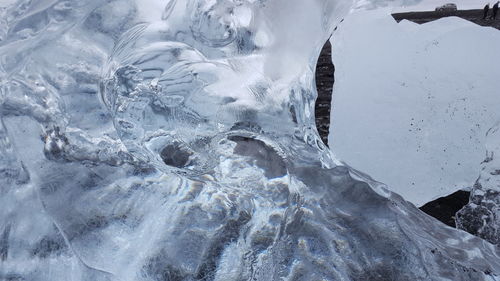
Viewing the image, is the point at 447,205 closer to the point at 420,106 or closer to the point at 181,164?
the point at 420,106

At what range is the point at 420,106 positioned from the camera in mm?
2291

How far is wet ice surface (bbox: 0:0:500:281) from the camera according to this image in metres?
1.15

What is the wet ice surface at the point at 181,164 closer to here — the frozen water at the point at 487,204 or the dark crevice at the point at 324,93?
the frozen water at the point at 487,204

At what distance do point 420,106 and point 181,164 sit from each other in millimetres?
1378

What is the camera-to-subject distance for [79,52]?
1.27 meters

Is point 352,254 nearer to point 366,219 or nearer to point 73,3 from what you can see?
point 366,219

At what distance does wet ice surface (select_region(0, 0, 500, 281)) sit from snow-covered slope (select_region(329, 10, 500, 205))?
2.73 ft

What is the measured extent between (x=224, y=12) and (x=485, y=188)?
1.18 metres

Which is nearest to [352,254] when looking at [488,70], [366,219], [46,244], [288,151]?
[366,219]

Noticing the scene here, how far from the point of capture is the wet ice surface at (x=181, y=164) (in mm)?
1153

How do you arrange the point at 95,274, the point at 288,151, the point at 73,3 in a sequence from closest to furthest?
the point at 95,274
the point at 73,3
the point at 288,151

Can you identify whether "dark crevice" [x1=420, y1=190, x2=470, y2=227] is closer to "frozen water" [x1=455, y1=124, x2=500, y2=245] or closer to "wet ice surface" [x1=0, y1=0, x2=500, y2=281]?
"frozen water" [x1=455, y1=124, x2=500, y2=245]

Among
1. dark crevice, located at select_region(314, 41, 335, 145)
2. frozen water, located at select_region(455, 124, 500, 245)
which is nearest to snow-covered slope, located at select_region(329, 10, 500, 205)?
frozen water, located at select_region(455, 124, 500, 245)

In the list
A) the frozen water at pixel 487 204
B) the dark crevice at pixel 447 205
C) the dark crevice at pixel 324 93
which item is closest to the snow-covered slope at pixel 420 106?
the dark crevice at pixel 447 205
